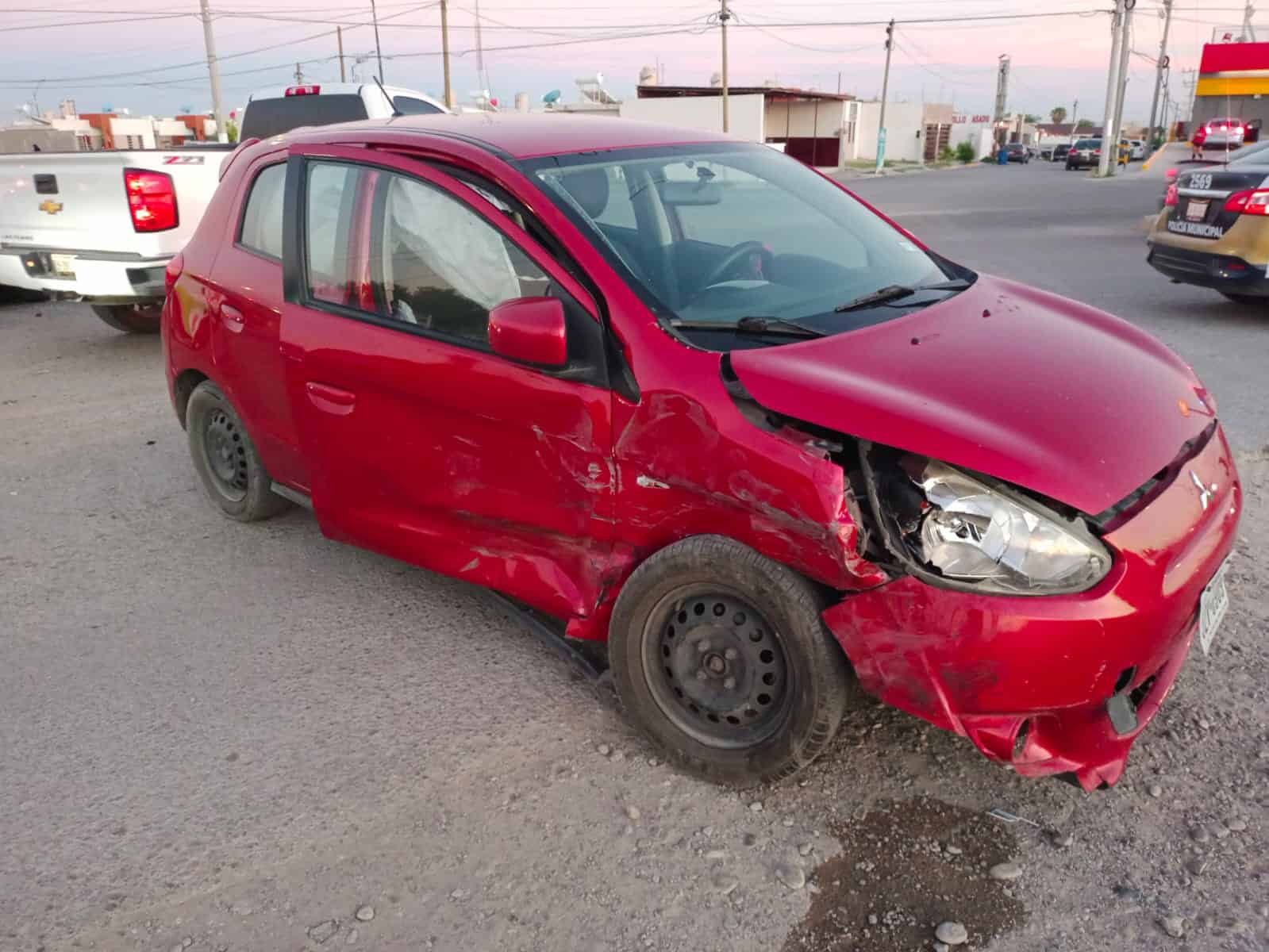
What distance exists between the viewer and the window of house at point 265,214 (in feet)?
13.3

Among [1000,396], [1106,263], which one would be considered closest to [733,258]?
[1000,396]

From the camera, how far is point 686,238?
337 centimetres

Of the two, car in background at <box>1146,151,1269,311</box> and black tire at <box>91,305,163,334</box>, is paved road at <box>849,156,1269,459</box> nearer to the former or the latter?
car in background at <box>1146,151,1269,311</box>

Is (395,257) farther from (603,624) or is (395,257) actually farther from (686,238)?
(603,624)

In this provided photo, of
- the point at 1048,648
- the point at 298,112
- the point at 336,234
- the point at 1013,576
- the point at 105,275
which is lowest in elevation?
the point at 1048,648

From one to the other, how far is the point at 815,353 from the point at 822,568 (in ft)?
2.06

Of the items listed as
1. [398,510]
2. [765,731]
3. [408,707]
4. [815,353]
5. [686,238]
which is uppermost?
[686,238]

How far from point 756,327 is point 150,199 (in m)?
6.29

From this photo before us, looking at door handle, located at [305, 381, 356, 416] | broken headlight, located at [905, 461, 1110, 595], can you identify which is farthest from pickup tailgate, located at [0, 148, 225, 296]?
broken headlight, located at [905, 461, 1110, 595]

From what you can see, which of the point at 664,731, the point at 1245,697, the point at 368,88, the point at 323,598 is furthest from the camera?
the point at 368,88

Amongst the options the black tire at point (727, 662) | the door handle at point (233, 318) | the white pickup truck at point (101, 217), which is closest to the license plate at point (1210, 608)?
the black tire at point (727, 662)

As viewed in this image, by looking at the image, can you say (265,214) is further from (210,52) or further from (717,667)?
(210,52)

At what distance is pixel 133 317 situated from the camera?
29.2ft

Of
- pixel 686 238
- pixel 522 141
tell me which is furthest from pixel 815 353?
pixel 522 141
